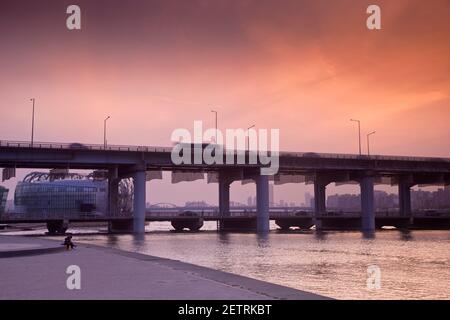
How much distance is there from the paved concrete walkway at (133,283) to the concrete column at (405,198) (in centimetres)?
12089

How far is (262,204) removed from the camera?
106m

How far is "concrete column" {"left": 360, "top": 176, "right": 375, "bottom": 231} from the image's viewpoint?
11706 centimetres

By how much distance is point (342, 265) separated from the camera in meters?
33.2

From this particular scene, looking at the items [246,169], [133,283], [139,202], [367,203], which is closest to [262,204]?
[246,169]

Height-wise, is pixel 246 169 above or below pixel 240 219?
above

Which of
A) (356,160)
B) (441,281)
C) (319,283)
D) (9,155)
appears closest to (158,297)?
(319,283)

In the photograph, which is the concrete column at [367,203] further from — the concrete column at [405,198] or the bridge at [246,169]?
the concrete column at [405,198]

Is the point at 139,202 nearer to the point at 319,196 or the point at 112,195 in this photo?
the point at 112,195

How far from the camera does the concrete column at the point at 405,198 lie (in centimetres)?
13588

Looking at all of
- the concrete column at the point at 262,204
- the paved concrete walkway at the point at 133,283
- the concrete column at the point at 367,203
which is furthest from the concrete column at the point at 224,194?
the paved concrete walkway at the point at 133,283

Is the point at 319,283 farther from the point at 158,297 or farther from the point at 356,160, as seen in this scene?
the point at 356,160

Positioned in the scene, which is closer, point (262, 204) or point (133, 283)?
point (133, 283)

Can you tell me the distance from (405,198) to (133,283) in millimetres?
130613
